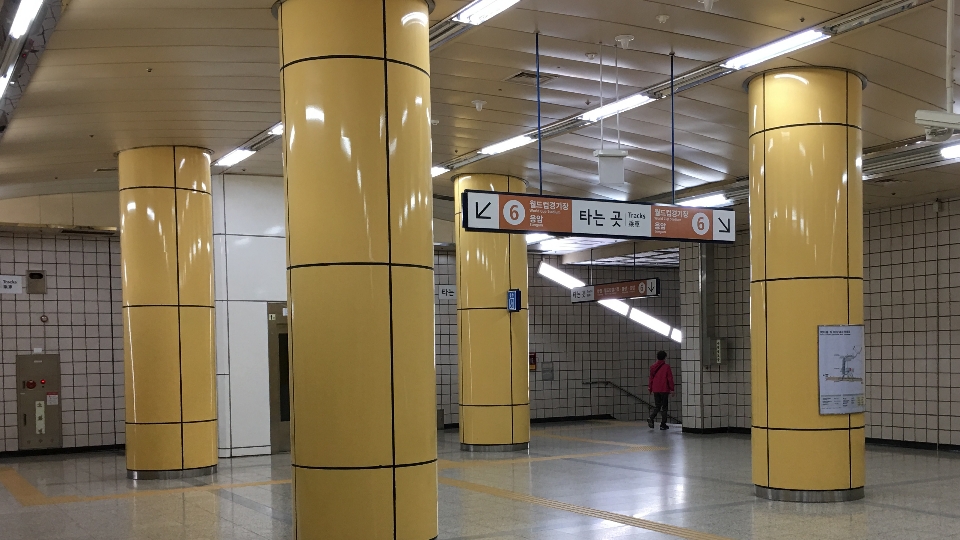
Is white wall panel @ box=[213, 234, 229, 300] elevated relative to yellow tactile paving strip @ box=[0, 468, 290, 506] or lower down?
elevated

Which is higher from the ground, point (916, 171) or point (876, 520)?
point (916, 171)

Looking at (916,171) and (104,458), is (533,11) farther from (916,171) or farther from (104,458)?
(104,458)

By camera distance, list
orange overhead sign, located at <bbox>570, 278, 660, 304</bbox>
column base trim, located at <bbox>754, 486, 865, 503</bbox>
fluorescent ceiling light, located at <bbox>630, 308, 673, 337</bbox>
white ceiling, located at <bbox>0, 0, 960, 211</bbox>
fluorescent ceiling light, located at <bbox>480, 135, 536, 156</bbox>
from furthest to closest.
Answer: fluorescent ceiling light, located at <bbox>630, 308, 673, 337</bbox> → orange overhead sign, located at <bbox>570, 278, 660, 304</bbox> → fluorescent ceiling light, located at <bbox>480, 135, 536, 156</bbox> → column base trim, located at <bbox>754, 486, 865, 503</bbox> → white ceiling, located at <bbox>0, 0, 960, 211</bbox>

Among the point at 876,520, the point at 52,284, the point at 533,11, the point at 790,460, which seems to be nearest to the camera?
the point at 533,11

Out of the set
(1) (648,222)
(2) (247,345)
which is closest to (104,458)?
(2) (247,345)

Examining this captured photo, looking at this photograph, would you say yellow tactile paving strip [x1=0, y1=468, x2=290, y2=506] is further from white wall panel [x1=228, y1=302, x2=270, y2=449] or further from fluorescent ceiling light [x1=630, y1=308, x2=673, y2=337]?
fluorescent ceiling light [x1=630, y1=308, x2=673, y2=337]

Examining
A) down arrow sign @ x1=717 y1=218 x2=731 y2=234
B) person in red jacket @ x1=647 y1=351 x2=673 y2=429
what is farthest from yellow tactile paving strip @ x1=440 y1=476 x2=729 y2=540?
person in red jacket @ x1=647 y1=351 x2=673 y2=429

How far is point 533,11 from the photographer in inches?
304

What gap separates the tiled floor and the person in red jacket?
167 inches

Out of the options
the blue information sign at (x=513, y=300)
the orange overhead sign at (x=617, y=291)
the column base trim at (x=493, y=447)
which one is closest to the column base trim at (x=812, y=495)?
the column base trim at (x=493, y=447)

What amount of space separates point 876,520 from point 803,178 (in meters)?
3.41

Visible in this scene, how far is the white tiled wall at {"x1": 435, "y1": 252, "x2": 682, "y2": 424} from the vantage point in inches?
863

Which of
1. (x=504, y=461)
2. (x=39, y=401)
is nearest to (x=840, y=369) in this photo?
(x=504, y=461)

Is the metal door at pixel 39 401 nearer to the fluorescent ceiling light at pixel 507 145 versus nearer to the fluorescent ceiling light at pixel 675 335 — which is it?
the fluorescent ceiling light at pixel 507 145
